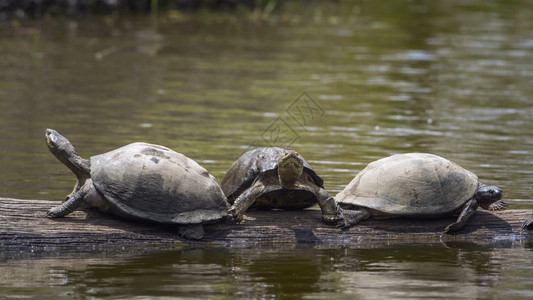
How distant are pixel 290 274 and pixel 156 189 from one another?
1.24 meters

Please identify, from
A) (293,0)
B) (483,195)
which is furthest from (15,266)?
(293,0)

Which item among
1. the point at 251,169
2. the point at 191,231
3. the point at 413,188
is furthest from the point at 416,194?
the point at 191,231

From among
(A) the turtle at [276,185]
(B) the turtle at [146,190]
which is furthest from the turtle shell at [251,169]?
(B) the turtle at [146,190]

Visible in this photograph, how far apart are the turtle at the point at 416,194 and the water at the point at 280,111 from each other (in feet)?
1.00

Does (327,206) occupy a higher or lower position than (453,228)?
higher

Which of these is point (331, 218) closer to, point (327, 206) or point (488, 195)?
point (327, 206)

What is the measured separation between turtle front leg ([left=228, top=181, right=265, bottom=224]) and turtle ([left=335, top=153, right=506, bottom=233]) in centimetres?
70

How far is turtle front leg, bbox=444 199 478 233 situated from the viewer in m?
7.43

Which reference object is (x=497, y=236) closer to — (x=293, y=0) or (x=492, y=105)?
(x=492, y=105)

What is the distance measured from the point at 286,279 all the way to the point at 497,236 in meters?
2.04

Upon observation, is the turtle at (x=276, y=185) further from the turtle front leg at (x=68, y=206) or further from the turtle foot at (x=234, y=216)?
the turtle front leg at (x=68, y=206)

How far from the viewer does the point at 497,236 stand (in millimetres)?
7594

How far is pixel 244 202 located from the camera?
717 cm

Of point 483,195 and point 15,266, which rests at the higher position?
point 483,195
